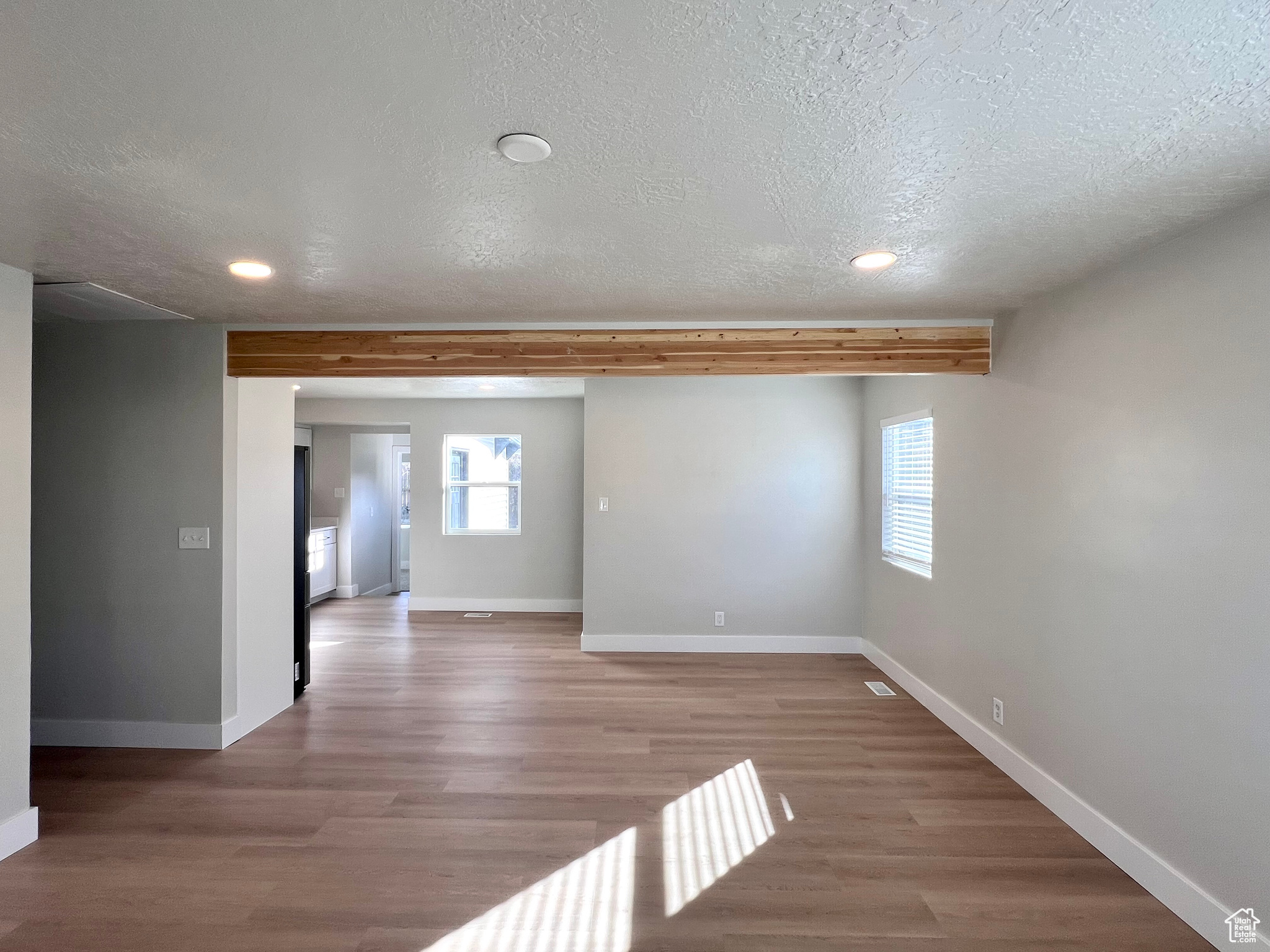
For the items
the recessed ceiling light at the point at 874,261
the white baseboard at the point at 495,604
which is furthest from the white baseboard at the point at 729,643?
the recessed ceiling light at the point at 874,261

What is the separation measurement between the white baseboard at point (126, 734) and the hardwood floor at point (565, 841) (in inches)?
2.9

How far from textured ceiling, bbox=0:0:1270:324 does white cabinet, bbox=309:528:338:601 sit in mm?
5533

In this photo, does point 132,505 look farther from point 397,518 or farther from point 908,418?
point 397,518

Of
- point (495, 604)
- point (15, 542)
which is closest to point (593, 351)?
point (15, 542)

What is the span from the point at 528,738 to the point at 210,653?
176cm

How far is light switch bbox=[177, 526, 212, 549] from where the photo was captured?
12.1 feet

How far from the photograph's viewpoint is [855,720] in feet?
13.5

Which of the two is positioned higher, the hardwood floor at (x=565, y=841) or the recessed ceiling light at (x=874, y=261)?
the recessed ceiling light at (x=874, y=261)

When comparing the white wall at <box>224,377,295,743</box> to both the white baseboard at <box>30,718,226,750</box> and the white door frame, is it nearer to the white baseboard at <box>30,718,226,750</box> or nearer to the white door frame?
the white baseboard at <box>30,718,226,750</box>

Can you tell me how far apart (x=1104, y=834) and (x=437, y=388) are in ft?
19.7

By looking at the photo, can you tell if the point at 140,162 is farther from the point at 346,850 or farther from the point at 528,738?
the point at 528,738

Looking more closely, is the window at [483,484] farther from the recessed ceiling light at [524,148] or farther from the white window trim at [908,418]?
the recessed ceiling light at [524,148]

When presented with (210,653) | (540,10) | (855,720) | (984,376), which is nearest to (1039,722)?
(855,720)

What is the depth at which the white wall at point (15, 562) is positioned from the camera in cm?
263
